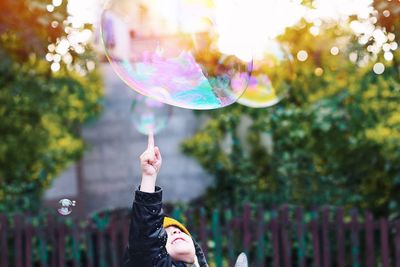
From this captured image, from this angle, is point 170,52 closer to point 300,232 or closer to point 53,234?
point 300,232

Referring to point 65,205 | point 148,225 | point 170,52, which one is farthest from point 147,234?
point 170,52

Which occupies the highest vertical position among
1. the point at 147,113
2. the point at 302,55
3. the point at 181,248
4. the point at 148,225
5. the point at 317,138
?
the point at 302,55

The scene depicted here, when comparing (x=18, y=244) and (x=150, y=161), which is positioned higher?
(x=150, y=161)

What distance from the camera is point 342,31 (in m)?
8.62

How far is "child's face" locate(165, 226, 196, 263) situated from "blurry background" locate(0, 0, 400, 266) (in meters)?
1.69

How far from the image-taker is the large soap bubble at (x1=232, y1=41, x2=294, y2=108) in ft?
20.1

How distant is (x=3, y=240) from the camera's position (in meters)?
6.61

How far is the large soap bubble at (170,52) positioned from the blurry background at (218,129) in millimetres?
78

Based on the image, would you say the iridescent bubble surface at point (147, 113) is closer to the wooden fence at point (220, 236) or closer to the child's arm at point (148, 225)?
the wooden fence at point (220, 236)

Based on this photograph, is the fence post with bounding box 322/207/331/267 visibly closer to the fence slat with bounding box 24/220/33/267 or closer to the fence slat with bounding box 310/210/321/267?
the fence slat with bounding box 310/210/321/267

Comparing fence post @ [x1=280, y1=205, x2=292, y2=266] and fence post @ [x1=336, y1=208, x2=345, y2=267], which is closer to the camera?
fence post @ [x1=336, y1=208, x2=345, y2=267]

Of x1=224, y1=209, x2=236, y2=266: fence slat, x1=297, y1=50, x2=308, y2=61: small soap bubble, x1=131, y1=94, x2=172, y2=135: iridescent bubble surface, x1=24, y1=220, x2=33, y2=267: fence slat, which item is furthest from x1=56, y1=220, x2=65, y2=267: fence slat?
x1=297, y1=50, x2=308, y2=61: small soap bubble

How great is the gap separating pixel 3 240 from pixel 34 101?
1358mm

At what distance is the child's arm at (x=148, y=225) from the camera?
2.98m
